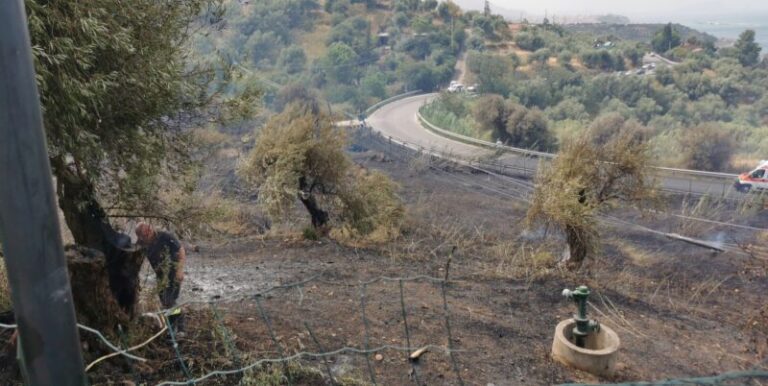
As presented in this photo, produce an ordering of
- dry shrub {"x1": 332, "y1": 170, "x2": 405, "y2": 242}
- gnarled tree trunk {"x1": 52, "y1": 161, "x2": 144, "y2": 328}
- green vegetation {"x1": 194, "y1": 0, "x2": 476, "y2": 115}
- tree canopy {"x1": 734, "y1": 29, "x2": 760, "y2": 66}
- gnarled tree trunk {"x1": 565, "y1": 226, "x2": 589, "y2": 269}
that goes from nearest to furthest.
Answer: gnarled tree trunk {"x1": 52, "y1": 161, "x2": 144, "y2": 328} < gnarled tree trunk {"x1": 565, "y1": 226, "x2": 589, "y2": 269} < dry shrub {"x1": 332, "y1": 170, "x2": 405, "y2": 242} < tree canopy {"x1": 734, "y1": 29, "x2": 760, "y2": 66} < green vegetation {"x1": 194, "y1": 0, "x2": 476, "y2": 115}

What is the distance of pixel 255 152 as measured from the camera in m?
13.4

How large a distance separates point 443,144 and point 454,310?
26.8 m

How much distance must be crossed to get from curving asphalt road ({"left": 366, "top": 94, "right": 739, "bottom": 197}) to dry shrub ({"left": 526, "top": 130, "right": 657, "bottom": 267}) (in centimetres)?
269

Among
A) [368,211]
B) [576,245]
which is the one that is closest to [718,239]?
[576,245]

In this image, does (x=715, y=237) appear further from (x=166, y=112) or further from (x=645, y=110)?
(x=645, y=110)

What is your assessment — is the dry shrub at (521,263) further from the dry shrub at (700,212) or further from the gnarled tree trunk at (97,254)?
the gnarled tree trunk at (97,254)

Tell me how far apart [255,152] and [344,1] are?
7828cm

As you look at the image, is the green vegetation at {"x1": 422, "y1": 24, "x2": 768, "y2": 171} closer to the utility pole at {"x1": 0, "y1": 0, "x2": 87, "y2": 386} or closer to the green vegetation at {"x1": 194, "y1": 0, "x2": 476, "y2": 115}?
the green vegetation at {"x1": 194, "y1": 0, "x2": 476, "y2": 115}

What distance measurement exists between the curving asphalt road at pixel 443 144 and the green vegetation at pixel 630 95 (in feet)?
8.01

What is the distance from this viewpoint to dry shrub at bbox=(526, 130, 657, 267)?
10883 millimetres

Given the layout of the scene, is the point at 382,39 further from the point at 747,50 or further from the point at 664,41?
the point at 747,50

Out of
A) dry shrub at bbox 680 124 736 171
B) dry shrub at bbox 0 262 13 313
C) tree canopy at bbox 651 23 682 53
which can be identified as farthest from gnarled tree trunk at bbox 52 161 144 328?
tree canopy at bbox 651 23 682 53

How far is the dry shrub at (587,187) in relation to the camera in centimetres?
1088

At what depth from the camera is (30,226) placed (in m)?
2.05
